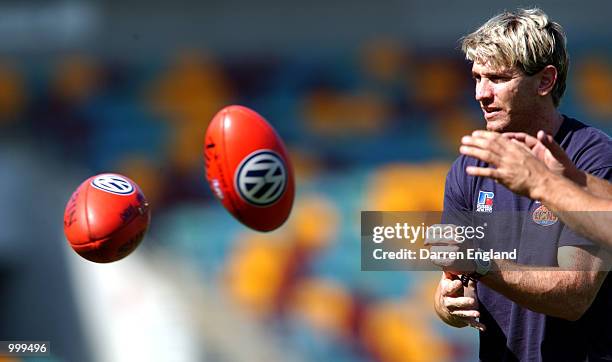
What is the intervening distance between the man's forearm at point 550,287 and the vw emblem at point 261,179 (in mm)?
1096

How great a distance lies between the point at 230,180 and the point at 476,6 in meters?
3.91

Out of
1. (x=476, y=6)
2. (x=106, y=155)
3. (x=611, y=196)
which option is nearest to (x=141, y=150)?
(x=106, y=155)

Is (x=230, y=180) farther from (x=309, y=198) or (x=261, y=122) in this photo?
(x=309, y=198)

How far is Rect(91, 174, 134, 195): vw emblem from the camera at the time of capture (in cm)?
329

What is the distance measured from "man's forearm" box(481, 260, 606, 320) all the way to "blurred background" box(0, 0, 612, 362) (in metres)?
3.47

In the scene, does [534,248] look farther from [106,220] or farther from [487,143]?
[106,220]

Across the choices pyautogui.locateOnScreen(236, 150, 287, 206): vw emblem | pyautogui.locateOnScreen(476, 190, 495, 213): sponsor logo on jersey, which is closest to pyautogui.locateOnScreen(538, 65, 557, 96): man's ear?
pyautogui.locateOnScreen(476, 190, 495, 213): sponsor logo on jersey

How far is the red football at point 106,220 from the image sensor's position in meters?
3.18

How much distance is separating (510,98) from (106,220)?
154 centimetres

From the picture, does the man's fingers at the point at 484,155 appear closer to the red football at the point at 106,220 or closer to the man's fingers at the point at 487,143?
the man's fingers at the point at 487,143

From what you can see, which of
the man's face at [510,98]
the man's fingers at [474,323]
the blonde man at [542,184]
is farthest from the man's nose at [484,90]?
the man's fingers at [474,323]

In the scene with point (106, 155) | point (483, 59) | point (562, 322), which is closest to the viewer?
point (562, 322)

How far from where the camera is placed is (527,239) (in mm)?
2436

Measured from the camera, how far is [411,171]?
20.5 feet
